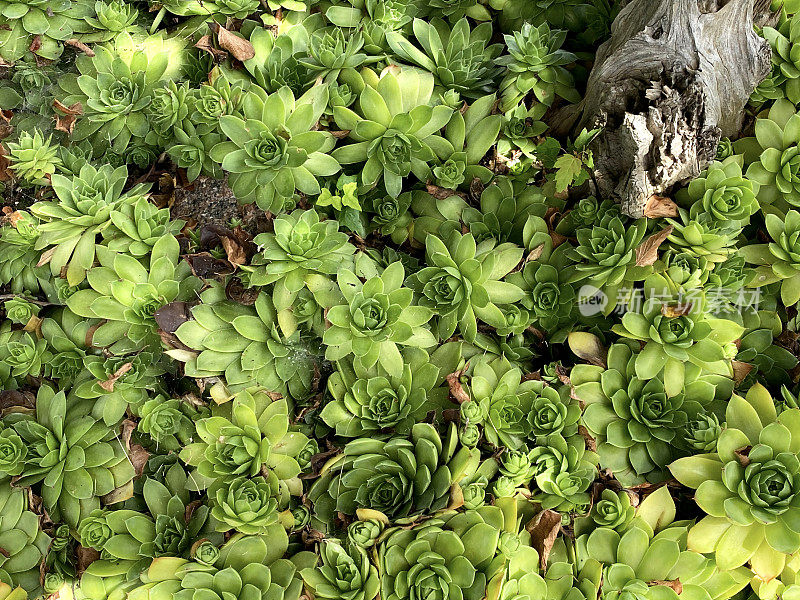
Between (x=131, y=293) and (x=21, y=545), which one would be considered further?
(x=131, y=293)

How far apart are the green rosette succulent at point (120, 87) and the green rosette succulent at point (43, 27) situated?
155 millimetres

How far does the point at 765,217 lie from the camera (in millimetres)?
2398

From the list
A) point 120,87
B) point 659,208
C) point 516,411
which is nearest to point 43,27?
point 120,87

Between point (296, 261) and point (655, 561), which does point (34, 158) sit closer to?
point (296, 261)

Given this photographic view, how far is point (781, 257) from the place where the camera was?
2.34 meters

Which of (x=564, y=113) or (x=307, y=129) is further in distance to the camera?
(x=564, y=113)

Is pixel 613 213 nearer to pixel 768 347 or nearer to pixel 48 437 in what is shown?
pixel 768 347

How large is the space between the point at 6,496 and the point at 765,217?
9.89 feet

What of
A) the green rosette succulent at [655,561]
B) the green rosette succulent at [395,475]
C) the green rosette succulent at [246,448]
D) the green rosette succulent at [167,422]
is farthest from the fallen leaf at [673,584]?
the green rosette succulent at [167,422]

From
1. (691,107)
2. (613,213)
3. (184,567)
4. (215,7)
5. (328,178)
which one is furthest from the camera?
(215,7)

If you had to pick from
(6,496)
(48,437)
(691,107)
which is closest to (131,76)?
(48,437)

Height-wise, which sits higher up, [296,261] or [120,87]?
[120,87]

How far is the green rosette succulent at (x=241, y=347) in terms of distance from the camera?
7.63 ft

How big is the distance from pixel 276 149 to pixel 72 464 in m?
1.40
